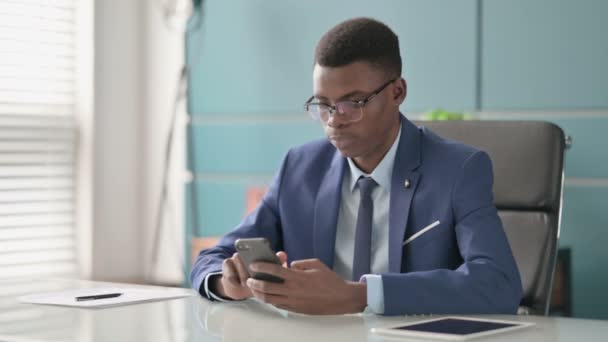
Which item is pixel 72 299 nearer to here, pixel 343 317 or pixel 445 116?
pixel 343 317

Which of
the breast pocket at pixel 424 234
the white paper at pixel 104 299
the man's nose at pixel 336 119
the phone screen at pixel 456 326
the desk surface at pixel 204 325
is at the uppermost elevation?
the man's nose at pixel 336 119

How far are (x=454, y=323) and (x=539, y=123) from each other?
0.92 meters

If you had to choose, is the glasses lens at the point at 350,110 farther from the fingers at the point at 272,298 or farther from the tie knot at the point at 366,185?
the fingers at the point at 272,298

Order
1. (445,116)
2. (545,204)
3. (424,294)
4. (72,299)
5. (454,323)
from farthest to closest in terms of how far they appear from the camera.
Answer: (445,116), (545,204), (72,299), (424,294), (454,323)

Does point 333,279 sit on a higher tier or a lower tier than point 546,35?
lower

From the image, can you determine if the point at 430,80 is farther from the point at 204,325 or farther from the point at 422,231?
the point at 204,325

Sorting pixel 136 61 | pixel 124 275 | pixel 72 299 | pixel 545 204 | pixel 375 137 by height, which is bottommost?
pixel 124 275

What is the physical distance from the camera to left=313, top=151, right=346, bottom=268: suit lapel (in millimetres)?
2312

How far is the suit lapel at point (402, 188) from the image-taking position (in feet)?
7.22

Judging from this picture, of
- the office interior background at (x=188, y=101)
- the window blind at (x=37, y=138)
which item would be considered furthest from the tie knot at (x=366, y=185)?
the window blind at (x=37, y=138)

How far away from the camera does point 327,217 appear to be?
2.32 metres

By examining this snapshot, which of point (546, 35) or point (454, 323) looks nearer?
point (454, 323)

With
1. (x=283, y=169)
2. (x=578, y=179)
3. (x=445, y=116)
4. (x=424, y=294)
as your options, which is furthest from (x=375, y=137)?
(x=578, y=179)

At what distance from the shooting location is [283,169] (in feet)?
8.14
